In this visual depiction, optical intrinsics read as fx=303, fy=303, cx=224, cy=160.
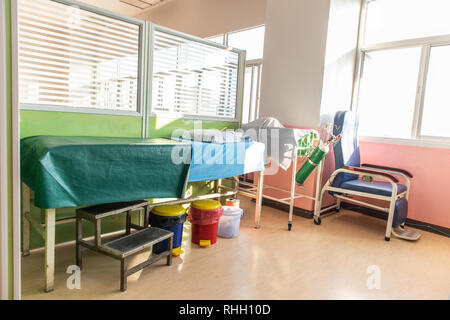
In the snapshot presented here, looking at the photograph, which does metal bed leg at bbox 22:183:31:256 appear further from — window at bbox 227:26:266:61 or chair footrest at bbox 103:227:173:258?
window at bbox 227:26:266:61

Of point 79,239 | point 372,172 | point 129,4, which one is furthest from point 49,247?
point 129,4

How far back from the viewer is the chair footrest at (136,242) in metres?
1.92

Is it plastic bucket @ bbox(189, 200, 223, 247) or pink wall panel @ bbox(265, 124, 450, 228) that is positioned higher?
pink wall panel @ bbox(265, 124, 450, 228)

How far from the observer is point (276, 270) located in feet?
7.51

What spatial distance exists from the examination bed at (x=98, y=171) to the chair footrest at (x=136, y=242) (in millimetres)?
266

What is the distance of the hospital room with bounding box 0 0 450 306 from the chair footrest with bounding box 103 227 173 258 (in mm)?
14

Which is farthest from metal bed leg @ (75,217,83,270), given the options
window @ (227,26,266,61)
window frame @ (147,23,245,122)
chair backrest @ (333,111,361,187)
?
window @ (227,26,266,61)

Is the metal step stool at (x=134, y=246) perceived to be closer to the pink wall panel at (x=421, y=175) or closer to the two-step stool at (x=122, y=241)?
the two-step stool at (x=122, y=241)

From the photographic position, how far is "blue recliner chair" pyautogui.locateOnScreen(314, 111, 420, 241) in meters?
3.03

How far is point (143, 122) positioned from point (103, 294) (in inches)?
57.3

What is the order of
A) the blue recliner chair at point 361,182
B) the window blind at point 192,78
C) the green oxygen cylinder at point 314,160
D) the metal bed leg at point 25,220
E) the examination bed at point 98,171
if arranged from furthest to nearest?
the green oxygen cylinder at point 314,160, the blue recliner chair at point 361,182, the window blind at point 192,78, the metal bed leg at point 25,220, the examination bed at point 98,171

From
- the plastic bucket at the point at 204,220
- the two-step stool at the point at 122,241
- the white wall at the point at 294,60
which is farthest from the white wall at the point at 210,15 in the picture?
the two-step stool at the point at 122,241

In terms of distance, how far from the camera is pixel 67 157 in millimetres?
1792
